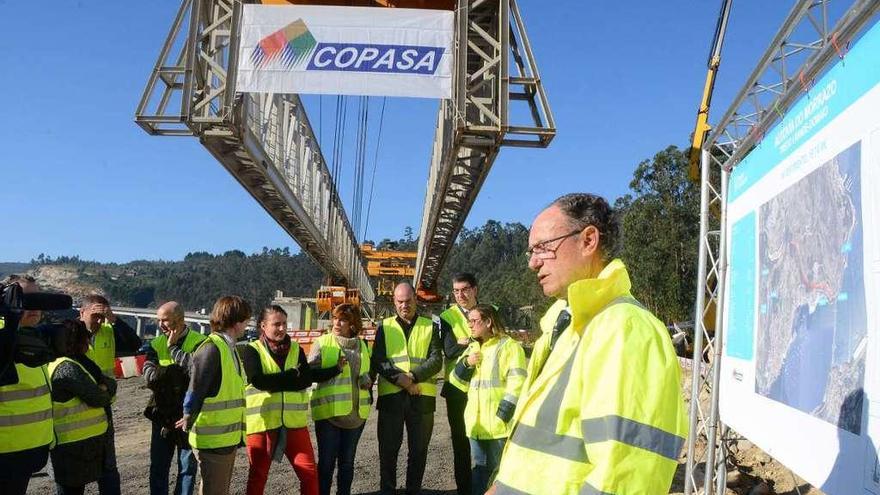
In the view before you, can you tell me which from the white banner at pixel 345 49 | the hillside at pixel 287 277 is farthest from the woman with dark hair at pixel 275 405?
the hillside at pixel 287 277

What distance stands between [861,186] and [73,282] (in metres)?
182

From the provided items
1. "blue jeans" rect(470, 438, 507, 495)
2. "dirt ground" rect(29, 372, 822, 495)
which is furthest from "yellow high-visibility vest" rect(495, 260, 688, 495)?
"dirt ground" rect(29, 372, 822, 495)

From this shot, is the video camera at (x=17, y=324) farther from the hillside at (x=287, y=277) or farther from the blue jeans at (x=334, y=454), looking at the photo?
the hillside at (x=287, y=277)

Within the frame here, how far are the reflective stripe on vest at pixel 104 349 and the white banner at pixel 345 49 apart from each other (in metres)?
2.46

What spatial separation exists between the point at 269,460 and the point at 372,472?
7.40ft

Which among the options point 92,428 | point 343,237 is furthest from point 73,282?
point 92,428

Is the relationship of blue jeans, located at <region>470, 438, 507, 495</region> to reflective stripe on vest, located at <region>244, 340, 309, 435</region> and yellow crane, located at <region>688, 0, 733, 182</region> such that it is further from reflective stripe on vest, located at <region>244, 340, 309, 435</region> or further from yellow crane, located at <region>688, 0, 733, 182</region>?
yellow crane, located at <region>688, 0, 733, 182</region>

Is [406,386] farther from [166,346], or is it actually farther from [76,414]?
[76,414]

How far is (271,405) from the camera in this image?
4.64 meters

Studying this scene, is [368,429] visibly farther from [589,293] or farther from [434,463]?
[589,293]

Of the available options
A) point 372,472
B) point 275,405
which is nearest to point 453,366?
point 275,405

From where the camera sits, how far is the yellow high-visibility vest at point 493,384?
186 inches

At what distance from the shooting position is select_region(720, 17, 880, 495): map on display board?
255 centimetres

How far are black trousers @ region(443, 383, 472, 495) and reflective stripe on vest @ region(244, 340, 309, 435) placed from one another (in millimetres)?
1275
